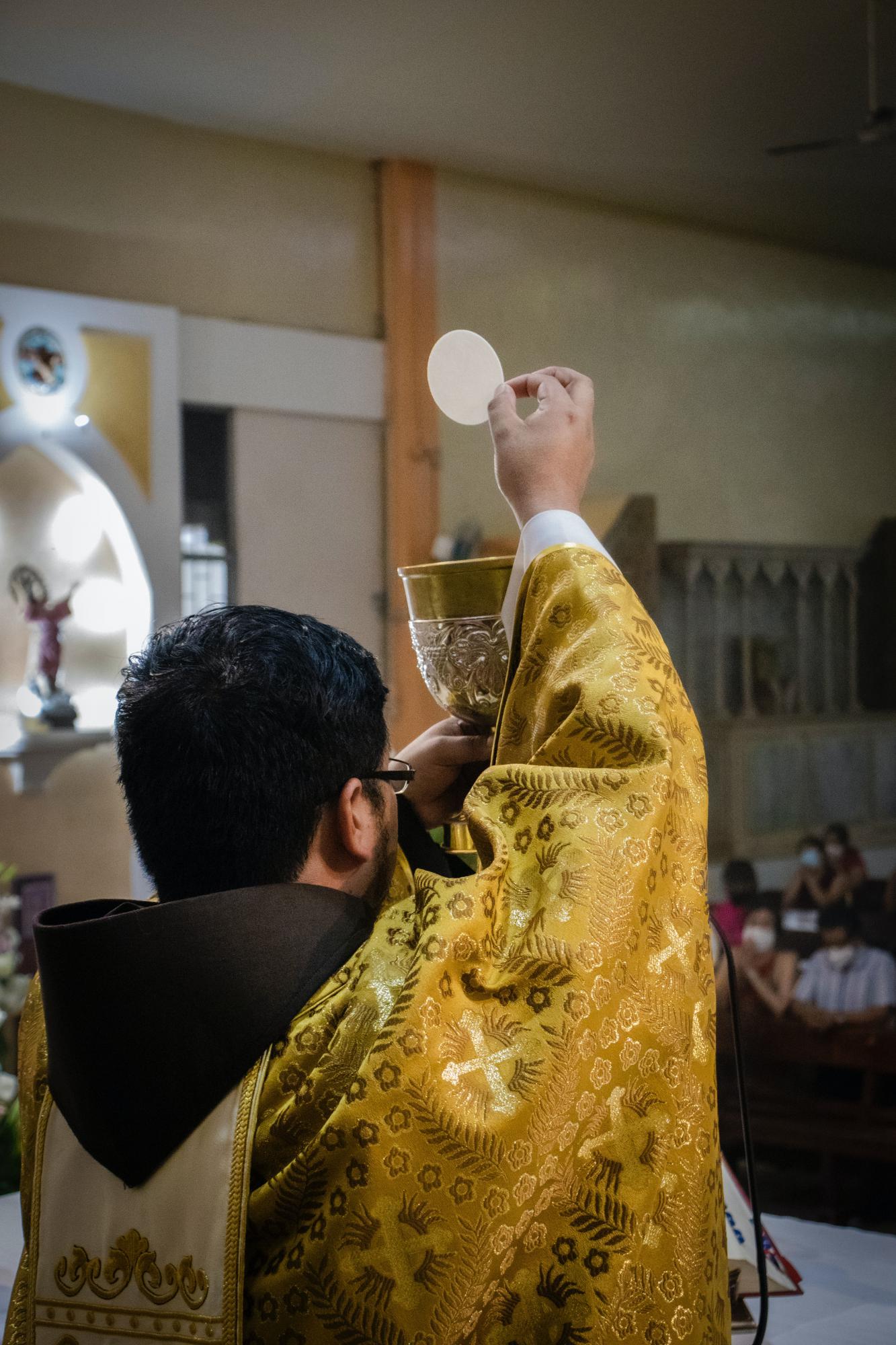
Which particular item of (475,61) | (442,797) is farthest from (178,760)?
(475,61)

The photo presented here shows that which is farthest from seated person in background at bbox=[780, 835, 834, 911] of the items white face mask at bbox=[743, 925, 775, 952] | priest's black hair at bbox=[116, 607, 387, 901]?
priest's black hair at bbox=[116, 607, 387, 901]

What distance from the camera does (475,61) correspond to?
4.50 metres

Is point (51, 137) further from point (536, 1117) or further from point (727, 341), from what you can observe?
point (536, 1117)

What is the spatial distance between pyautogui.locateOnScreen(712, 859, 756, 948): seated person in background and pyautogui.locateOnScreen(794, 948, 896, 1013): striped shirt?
0.29 metres

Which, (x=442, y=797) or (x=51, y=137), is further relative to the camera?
(x=51, y=137)

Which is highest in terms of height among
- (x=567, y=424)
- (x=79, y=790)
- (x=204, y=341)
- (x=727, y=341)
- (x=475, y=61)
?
(x=475, y=61)

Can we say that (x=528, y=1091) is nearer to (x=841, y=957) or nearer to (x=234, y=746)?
(x=234, y=746)

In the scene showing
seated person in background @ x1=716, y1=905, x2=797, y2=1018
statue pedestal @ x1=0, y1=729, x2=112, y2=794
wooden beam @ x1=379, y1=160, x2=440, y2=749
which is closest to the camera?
statue pedestal @ x1=0, y1=729, x2=112, y2=794

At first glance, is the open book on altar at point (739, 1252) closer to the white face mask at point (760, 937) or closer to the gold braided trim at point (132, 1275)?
the gold braided trim at point (132, 1275)

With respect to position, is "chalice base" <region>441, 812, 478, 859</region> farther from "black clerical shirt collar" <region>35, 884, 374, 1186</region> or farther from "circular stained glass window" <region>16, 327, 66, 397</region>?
"circular stained glass window" <region>16, 327, 66, 397</region>

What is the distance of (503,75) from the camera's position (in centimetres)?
464

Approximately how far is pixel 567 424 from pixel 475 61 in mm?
3916

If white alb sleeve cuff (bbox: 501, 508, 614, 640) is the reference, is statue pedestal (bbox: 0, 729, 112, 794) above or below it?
below

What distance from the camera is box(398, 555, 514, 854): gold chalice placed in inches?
47.3
